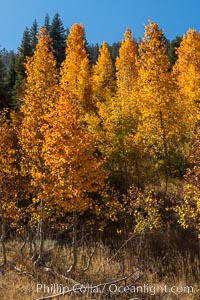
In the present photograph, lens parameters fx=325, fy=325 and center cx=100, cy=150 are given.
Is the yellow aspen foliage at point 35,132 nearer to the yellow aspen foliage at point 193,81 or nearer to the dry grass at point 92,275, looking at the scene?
the dry grass at point 92,275

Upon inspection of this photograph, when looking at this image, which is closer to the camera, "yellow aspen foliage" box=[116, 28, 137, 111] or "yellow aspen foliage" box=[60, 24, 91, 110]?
"yellow aspen foliage" box=[60, 24, 91, 110]

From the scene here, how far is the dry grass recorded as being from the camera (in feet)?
30.8

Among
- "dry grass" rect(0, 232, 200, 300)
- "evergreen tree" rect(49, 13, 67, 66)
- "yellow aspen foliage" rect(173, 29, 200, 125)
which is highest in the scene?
"evergreen tree" rect(49, 13, 67, 66)

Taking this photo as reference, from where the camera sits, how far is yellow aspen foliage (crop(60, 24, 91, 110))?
28841mm

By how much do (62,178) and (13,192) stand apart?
7.14ft

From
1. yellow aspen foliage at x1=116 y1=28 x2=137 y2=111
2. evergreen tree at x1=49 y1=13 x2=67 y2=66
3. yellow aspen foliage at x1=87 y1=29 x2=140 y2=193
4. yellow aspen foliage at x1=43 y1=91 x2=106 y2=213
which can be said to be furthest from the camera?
evergreen tree at x1=49 y1=13 x2=67 y2=66

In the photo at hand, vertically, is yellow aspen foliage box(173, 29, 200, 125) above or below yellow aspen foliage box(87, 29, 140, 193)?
above

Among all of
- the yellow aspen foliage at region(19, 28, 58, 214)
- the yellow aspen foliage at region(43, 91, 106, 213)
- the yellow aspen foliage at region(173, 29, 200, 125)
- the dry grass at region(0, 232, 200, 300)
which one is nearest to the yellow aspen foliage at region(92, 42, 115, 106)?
the yellow aspen foliage at region(173, 29, 200, 125)

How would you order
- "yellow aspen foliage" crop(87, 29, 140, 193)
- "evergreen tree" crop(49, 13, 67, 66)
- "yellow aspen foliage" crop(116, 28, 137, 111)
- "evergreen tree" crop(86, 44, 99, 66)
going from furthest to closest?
"evergreen tree" crop(86, 44, 99, 66) → "evergreen tree" crop(49, 13, 67, 66) → "yellow aspen foliage" crop(116, 28, 137, 111) → "yellow aspen foliage" crop(87, 29, 140, 193)

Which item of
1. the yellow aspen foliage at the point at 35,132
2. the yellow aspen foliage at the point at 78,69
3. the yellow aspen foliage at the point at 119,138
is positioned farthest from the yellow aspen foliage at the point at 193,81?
the yellow aspen foliage at the point at 35,132

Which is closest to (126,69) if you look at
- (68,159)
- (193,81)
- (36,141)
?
(193,81)

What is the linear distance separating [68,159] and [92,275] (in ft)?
14.4

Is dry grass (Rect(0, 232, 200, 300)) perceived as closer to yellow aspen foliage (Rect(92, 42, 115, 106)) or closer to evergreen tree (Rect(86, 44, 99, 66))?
yellow aspen foliage (Rect(92, 42, 115, 106))

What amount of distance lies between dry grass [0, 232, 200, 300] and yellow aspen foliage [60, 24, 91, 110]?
16.0 meters
